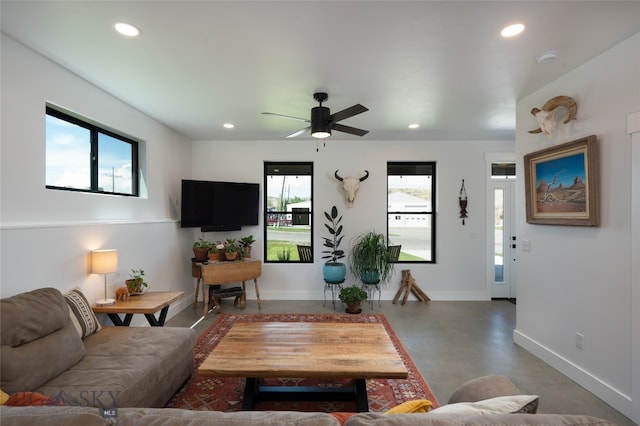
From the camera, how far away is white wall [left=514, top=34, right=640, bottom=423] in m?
2.16

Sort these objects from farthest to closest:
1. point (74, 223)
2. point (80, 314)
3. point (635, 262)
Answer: point (74, 223), point (80, 314), point (635, 262)

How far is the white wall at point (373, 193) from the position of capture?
4.97 meters

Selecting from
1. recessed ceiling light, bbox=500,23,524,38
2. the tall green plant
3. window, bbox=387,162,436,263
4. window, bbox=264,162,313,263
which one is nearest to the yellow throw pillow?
recessed ceiling light, bbox=500,23,524,38

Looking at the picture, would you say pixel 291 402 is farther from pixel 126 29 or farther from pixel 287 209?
pixel 287 209

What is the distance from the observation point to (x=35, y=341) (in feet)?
5.77

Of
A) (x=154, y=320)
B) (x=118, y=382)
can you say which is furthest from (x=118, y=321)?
(x=118, y=382)

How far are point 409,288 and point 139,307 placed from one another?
3.72 m

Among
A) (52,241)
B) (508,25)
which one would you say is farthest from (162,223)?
(508,25)

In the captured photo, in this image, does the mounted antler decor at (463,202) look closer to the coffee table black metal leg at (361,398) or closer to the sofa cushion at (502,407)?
the coffee table black metal leg at (361,398)

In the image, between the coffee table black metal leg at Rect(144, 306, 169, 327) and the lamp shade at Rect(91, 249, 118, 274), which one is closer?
the lamp shade at Rect(91, 249, 118, 274)

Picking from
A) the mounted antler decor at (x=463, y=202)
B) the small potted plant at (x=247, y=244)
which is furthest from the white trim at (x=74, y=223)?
the mounted antler decor at (x=463, y=202)

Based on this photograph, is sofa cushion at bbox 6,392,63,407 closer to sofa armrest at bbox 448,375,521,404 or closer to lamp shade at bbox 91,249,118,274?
sofa armrest at bbox 448,375,521,404

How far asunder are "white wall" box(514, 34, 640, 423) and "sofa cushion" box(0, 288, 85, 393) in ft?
12.2

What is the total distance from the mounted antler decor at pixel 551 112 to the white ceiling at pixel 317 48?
10.2 inches
